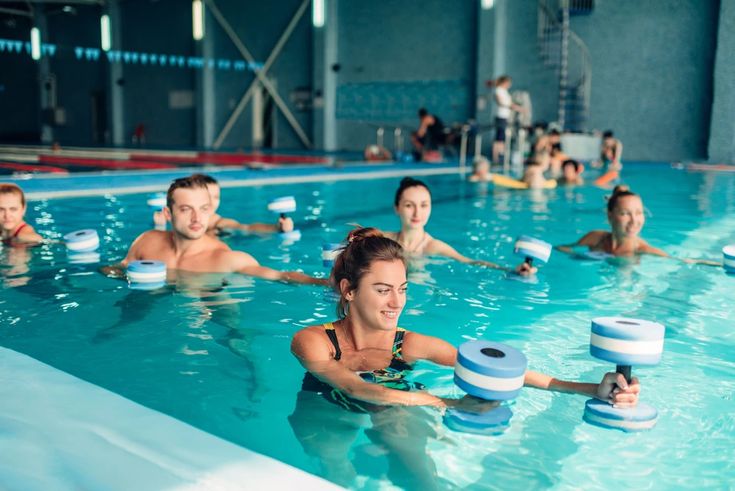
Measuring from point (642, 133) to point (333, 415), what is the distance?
1926cm

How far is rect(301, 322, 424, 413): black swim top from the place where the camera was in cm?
272

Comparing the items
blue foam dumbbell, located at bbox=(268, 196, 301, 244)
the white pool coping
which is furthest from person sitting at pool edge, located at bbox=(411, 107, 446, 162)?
the white pool coping

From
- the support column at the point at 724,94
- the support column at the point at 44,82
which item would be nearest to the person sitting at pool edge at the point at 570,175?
the support column at the point at 724,94

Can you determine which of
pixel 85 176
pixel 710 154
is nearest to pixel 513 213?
pixel 85 176

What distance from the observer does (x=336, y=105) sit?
2528 cm

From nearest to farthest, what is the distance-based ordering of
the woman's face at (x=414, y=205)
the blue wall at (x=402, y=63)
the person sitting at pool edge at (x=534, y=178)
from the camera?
1. the woman's face at (x=414, y=205)
2. the person sitting at pool edge at (x=534, y=178)
3. the blue wall at (x=402, y=63)

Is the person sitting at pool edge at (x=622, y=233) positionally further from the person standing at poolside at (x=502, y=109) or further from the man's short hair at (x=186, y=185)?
the person standing at poolside at (x=502, y=109)

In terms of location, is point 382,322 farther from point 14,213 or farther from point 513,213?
point 513,213

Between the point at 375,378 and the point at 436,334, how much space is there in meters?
1.21

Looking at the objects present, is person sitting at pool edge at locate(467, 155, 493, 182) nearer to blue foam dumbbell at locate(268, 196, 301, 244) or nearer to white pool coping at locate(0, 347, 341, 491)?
blue foam dumbbell at locate(268, 196, 301, 244)

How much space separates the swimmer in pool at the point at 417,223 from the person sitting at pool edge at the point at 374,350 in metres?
2.10

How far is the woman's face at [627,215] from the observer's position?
5645mm

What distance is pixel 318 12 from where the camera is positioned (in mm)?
24469

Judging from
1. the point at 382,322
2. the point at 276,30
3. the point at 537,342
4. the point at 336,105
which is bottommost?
the point at 537,342
